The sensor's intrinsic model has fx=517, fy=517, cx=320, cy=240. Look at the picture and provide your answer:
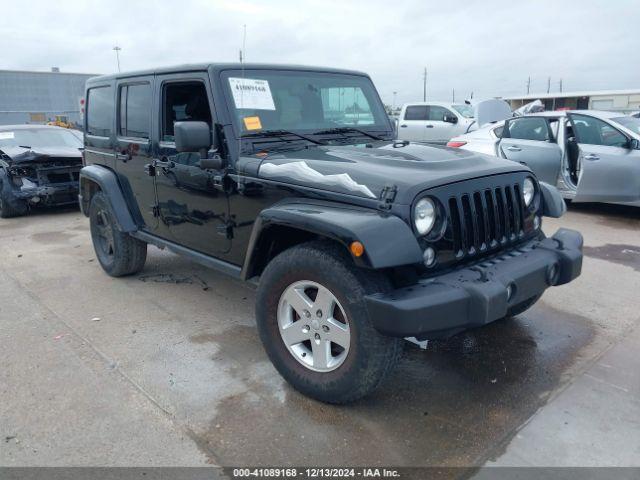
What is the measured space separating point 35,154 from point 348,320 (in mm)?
7632

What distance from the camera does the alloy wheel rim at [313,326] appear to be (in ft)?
9.02

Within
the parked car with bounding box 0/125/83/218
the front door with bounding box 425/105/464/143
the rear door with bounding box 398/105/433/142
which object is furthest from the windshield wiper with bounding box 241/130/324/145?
the rear door with bounding box 398/105/433/142

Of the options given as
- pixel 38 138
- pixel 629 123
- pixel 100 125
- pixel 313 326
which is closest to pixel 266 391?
pixel 313 326

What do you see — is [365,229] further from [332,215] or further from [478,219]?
[478,219]

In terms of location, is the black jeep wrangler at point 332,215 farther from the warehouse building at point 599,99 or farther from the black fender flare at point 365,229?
the warehouse building at point 599,99

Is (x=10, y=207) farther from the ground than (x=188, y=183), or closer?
closer

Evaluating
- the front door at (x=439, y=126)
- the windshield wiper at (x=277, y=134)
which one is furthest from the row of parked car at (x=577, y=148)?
the front door at (x=439, y=126)

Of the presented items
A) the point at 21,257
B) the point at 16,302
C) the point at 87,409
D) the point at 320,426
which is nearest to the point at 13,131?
the point at 21,257

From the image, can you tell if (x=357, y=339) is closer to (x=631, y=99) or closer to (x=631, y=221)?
(x=631, y=221)

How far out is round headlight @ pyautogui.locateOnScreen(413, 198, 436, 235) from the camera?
8.59 ft

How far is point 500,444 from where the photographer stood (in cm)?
260

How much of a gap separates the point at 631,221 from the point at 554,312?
404 cm

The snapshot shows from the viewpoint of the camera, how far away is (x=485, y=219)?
115 inches

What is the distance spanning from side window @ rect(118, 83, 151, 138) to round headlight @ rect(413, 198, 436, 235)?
2.58 metres
